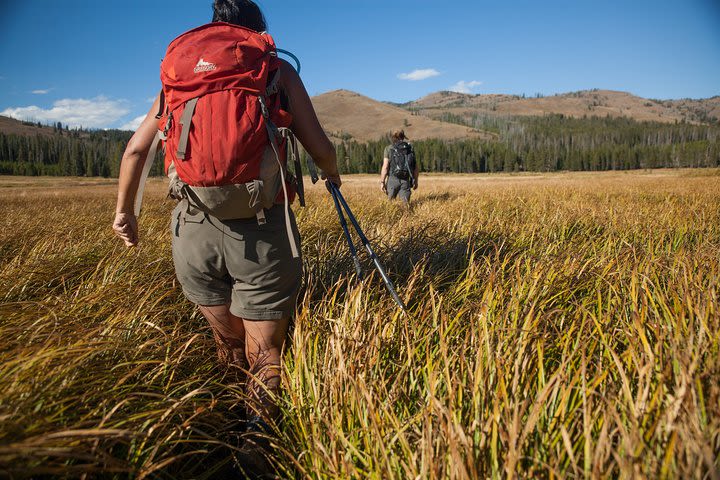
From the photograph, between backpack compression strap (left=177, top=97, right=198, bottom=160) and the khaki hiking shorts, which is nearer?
backpack compression strap (left=177, top=97, right=198, bottom=160)

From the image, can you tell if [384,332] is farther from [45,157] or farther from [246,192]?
[45,157]

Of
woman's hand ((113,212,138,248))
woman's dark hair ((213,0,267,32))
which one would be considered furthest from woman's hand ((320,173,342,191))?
woman's hand ((113,212,138,248))

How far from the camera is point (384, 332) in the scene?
2.13m

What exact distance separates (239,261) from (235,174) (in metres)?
0.45

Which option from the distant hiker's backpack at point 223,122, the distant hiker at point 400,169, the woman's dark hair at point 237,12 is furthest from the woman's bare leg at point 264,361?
the distant hiker at point 400,169

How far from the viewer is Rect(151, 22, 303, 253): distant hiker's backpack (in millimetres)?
1590

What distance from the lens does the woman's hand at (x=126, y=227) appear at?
6.93 feet

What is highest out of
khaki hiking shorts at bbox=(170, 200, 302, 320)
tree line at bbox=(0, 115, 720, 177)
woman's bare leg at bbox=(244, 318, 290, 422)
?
tree line at bbox=(0, 115, 720, 177)

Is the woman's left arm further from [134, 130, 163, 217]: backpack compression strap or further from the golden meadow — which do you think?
the golden meadow

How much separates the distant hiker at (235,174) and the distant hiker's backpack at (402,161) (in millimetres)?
6855

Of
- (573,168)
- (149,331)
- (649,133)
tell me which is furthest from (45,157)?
(649,133)

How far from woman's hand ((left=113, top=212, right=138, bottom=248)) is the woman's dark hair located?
1172 mm

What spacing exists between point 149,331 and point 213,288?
66 cm

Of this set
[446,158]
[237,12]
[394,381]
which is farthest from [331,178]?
[446,158]
